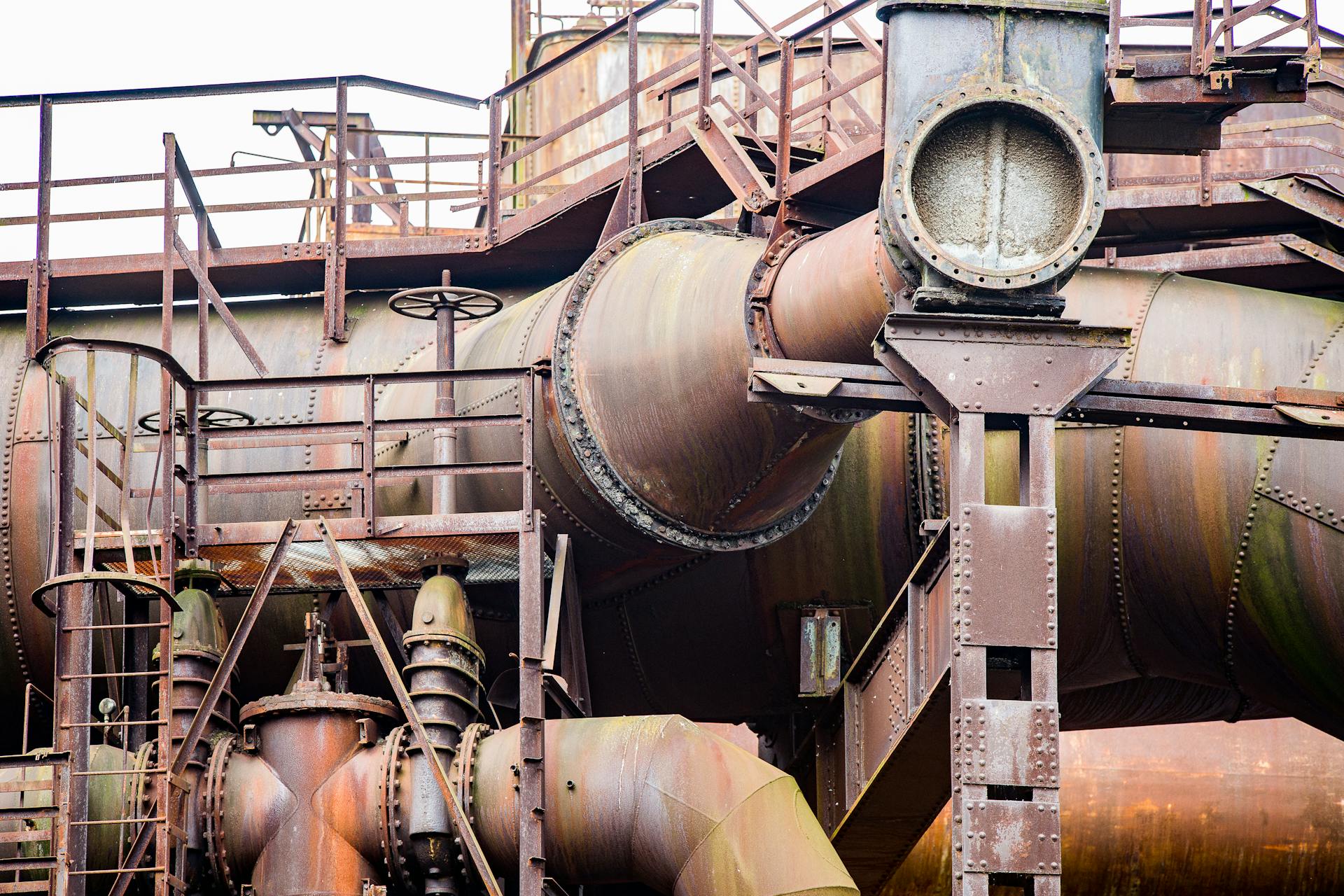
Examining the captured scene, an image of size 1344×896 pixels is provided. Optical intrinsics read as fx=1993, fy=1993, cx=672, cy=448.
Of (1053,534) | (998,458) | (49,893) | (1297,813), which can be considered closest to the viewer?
(1053,534)

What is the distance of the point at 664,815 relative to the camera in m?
12.6

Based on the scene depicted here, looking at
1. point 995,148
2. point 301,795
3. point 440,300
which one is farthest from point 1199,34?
point 301,795

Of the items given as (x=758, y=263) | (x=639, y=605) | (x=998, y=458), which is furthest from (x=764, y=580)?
(x=758, y=263)

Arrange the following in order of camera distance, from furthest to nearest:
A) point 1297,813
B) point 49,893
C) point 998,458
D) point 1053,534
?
point 1297,813, point 998,458, point 49,893, point 1053,534

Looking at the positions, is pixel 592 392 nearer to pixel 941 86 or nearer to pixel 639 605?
pixel 639 605

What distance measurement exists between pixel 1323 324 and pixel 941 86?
Result: 16.1 feet

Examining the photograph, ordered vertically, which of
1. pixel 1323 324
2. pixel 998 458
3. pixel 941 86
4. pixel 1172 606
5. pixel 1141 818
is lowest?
→ pixel 1141 818

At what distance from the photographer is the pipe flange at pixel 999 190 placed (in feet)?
36.4

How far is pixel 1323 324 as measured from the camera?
14.9m

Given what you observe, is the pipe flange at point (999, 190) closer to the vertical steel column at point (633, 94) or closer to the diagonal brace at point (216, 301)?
the vertical steel column at point (633, 94)

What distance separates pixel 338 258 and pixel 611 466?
15.0 ft

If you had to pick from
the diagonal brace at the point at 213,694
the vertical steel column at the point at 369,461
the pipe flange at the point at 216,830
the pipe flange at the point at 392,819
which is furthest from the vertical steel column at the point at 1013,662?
the pipe flange at the point at 216,830

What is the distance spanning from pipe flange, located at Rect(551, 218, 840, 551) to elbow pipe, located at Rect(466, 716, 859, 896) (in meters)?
1.56

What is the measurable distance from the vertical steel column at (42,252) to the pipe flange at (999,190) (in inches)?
339
